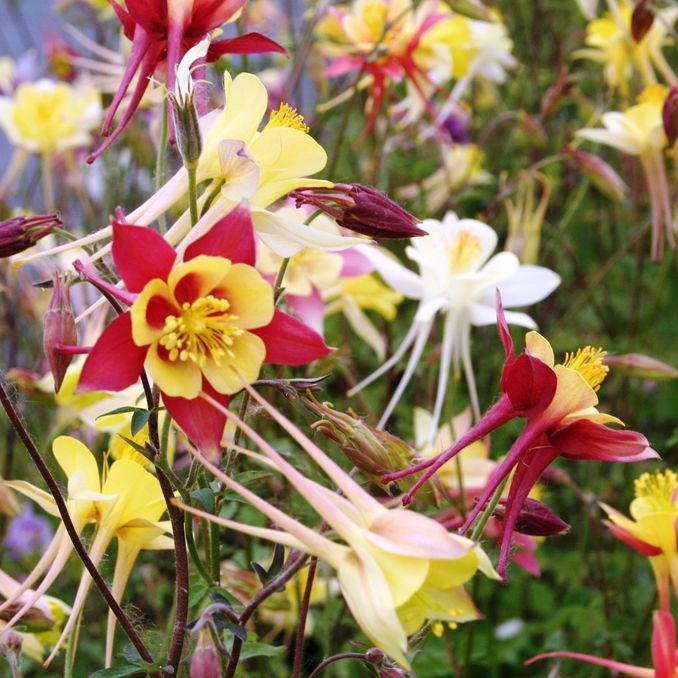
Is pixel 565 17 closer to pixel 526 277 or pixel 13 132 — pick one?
pixel 13 132

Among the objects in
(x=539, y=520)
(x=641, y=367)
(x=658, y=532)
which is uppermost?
(x=539, y=520)

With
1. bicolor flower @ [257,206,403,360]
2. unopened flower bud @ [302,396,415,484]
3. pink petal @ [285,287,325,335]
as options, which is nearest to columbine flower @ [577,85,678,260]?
bicolor flower @ [257,206,403,360]

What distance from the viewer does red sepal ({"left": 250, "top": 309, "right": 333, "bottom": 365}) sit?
75 centimetres

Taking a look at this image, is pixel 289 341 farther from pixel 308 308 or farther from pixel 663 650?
pixel 308 308

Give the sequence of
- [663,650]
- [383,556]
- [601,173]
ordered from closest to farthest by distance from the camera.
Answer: [383,556] → [663,650] → [601,173]

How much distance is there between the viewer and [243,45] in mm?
906

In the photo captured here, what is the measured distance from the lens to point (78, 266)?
679mm

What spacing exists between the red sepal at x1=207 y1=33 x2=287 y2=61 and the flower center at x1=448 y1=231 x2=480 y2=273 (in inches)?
21.6

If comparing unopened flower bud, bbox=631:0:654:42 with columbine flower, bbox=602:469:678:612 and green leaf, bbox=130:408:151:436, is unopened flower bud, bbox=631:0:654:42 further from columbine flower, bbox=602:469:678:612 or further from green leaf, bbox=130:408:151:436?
green leaf, bbox=130:408:151:436

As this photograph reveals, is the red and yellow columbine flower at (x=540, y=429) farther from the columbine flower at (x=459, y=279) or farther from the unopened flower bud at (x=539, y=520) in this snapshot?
the columbine flower at (x=459, y=279)

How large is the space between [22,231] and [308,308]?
0.63 meters

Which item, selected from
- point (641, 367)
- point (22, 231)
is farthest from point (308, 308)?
point (22, 231)

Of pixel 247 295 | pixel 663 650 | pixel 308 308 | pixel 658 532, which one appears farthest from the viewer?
pixel 308 308

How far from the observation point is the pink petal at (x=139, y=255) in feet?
2.24
